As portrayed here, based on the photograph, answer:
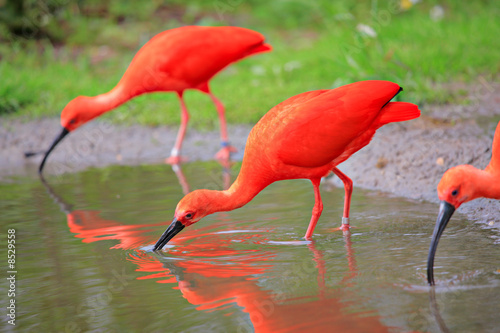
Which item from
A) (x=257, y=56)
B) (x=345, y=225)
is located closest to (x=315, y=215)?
(x=345, y=225)

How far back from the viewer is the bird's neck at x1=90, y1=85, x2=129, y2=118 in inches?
270

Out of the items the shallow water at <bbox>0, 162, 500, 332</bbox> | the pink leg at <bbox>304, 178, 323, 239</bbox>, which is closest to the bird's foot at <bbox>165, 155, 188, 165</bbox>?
the shallow water at <bbox>0, 162, 500, 332</bbox>

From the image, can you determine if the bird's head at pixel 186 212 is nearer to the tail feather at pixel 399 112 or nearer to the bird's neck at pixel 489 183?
the tail feather at pixel 399 112

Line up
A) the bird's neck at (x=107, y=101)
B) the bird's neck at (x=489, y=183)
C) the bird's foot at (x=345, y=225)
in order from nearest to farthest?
1. the bird's neck at (x=489, y=183)
2. the bird's foot at (x=345, y=225)
3. the bird's neck at (x=107, y=101)

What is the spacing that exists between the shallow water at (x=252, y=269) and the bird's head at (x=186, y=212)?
0.37 ft

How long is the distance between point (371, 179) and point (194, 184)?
1.53 metres

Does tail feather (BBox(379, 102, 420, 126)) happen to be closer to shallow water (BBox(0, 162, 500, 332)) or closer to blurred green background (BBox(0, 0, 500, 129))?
shallow water (BBox(0, 162, 500, 332))

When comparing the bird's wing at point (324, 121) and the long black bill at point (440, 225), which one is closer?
the long black bill at point (440, 225)

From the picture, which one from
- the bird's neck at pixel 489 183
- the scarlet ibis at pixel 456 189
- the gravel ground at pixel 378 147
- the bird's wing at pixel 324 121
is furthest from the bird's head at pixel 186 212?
the gravel ground at pixel 378 147

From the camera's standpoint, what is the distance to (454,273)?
3.45 m

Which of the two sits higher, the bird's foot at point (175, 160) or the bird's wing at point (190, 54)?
the bird's wing at point (190, 54)

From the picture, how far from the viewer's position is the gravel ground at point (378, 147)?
5.37 m

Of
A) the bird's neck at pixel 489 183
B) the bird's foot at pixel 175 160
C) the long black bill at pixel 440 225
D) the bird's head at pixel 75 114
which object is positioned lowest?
the bird's foot at pixel 175 160

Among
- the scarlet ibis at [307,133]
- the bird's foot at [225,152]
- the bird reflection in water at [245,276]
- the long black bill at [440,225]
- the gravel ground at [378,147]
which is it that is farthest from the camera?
the bird's foot at [225,152]
